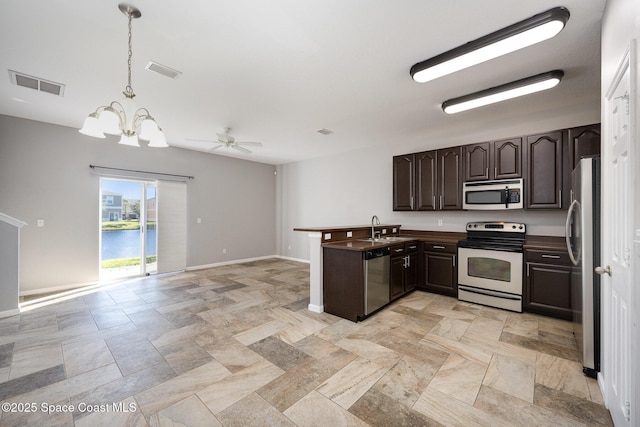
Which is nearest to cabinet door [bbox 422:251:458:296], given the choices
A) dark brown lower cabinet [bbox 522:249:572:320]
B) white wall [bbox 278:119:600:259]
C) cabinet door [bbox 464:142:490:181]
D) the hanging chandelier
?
white wall [bbox 278:119:600:259]

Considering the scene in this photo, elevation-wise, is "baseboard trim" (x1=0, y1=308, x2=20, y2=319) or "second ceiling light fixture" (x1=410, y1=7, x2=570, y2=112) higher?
"second ceiling light fixture" (x1=410, y1=7, x2=570, y2=112)

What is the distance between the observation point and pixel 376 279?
3.39 metres

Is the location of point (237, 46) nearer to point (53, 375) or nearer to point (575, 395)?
point (53, 375)

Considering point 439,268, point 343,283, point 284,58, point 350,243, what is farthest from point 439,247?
point 284,58

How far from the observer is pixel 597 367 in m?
2.09

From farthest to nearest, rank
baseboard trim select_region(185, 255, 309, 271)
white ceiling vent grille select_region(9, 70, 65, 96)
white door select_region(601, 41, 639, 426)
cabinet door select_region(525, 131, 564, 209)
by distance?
baseboard trim select_region(185, 255, 309, 271) → cabinet door select_region(525, 131, 564, 209) → white ceiling vent grille select_region(9, 70, 65, 96) → white door select_region(601, 41, 639, 426)

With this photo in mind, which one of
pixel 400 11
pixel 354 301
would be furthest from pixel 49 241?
pixel 400 11

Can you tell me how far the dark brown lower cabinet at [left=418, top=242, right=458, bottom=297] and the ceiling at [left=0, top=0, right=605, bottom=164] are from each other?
2070 millimetres

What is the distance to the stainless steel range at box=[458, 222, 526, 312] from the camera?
137 inches

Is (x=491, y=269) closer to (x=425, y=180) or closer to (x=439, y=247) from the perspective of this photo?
(x=439, y=247)

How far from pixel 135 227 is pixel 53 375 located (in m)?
3.88

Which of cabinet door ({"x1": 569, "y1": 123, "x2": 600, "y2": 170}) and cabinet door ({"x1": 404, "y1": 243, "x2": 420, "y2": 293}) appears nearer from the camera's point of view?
cabinet door ({"x1": 569, "y1": 123, "x2": 600, "y2": 170})

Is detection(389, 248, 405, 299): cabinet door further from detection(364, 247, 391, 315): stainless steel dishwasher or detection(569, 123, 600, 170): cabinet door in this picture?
detection(569, 123, 600, 170): cabinet door

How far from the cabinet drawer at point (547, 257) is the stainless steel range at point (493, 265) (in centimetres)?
9
